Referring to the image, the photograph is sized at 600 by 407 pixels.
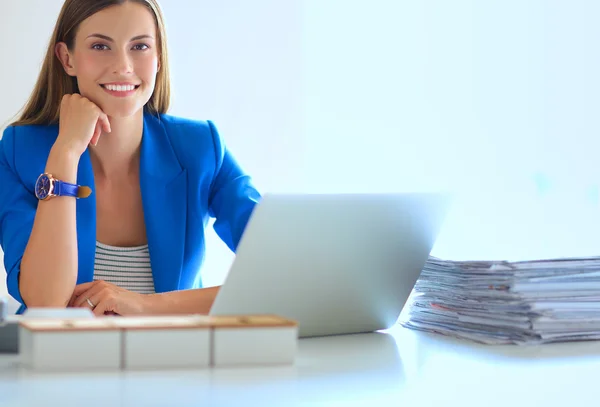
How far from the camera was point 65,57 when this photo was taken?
2.10m

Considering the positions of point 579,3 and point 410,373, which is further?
point 579,3

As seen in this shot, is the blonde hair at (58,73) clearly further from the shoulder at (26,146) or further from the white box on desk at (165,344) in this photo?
the white box on desk at (165,344)

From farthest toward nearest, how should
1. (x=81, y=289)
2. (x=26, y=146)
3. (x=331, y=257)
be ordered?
(x=26, y=146)
(x=81, y=289)
(x=331, y=257)

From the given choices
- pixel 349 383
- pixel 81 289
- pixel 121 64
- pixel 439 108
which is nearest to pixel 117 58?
pixel 121 64

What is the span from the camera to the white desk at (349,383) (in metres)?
0.84

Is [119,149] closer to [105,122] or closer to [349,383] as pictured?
[105,122]

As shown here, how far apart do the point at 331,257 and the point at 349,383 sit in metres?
0.31

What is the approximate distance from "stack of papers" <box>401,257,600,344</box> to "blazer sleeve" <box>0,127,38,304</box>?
0.95 meters

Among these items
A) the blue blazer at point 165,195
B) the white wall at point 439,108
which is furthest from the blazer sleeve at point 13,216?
the white wall at point 439,108

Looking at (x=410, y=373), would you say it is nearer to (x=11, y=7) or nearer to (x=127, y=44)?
(x=127, y=44)

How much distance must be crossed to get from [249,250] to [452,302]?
1.33ft

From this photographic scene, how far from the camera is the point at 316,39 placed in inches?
181

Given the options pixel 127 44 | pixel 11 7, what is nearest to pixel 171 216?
pixel 127 44

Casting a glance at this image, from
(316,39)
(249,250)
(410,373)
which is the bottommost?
(410,373)
